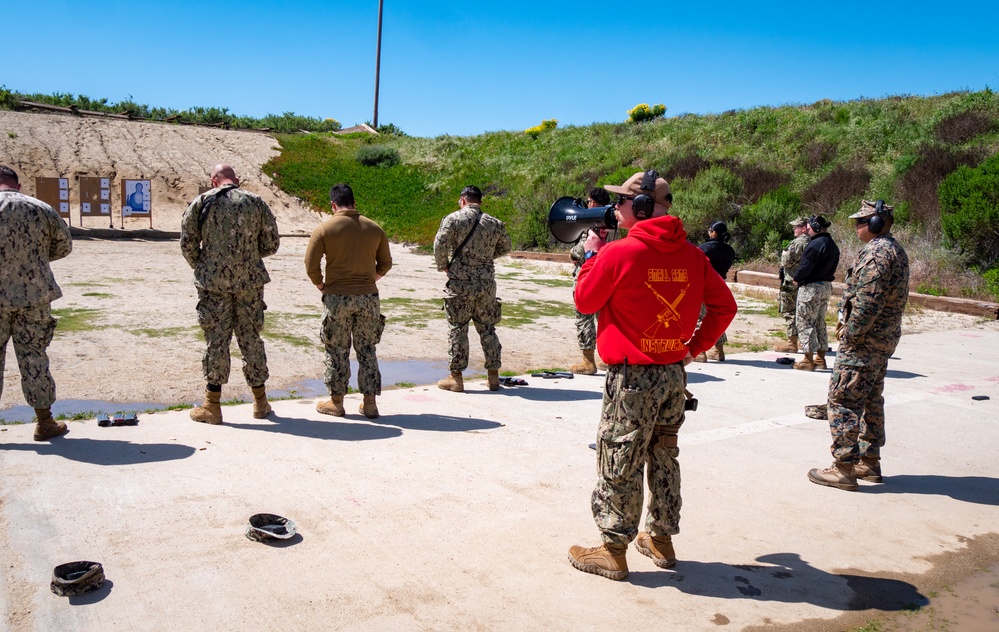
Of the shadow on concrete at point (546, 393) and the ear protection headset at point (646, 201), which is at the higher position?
the ear protection headset at point (646, 201)

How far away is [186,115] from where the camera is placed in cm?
4644

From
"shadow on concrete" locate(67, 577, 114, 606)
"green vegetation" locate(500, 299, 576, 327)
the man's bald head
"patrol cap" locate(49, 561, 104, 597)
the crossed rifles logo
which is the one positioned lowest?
"shadow on concrete" locate(67, 577, 114, 606)

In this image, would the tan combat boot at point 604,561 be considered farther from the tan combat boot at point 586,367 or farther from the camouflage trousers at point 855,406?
the tan combat boot at point 586,367

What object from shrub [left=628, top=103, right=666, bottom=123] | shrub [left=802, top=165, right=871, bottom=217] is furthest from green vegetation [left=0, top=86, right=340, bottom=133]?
shrub [left=802, top=165, right=871, bottom=217]

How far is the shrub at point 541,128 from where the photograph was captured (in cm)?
4378

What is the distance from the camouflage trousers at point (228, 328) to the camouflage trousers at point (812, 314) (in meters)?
6.62

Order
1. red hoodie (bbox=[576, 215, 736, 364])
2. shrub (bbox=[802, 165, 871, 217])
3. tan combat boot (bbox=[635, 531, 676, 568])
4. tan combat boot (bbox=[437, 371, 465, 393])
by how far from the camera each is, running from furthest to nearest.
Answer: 1. shrub (bbox=[802, 165, 871, 217])
2. tan combat boot (bbox=[437, 371, 465, 393])
3. tan combat boot (bbox=[635, 531, 676, 568])
4. red hoodie (bbox=[576, 215, 736, 364])

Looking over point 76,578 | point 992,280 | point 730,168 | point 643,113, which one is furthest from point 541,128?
point 76,578

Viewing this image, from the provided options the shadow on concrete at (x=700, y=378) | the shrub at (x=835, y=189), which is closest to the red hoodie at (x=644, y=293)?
the shadow on concrete at (x=700, y=378)

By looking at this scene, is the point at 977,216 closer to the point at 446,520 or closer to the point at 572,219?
the point at 572,219

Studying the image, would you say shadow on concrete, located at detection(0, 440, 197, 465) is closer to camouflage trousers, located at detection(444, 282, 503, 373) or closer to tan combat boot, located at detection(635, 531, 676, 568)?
camouflage trousers, located at detection(444, 282, 503, 373)

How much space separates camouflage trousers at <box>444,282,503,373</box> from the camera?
25.5ft

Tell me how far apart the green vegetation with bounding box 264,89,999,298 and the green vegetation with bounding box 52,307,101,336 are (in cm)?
1620

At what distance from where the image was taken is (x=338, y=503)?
4824mm
